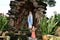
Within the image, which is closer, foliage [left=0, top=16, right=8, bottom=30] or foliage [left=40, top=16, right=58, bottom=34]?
foliage [left=40, top=16, right=58, bottom=34]

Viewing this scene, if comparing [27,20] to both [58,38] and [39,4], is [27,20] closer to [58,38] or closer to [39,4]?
[39,4]

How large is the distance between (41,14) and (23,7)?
1.43m

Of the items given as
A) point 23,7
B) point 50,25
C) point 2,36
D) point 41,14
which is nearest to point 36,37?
point 50,25

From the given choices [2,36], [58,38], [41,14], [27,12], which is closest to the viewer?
[58,38]

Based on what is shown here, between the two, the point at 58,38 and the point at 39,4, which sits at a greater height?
the point at 39,4

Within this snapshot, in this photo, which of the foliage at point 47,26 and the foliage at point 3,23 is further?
the foliage at point 3,23

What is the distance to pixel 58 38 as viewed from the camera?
11.1m

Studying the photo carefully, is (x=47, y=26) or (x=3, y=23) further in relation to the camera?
(x=3, y=23)

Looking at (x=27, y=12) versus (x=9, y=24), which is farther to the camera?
(x=27, y=12)

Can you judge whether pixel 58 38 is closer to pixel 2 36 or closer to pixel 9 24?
pixel 2 36

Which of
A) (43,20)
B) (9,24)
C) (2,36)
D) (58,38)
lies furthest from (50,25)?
(9,24)

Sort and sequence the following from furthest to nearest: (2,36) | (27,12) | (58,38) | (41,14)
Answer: (27,12), (41,14), (2,36), (58,38)

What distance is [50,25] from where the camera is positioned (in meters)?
12.5

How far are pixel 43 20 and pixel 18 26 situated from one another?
3.08 metres
